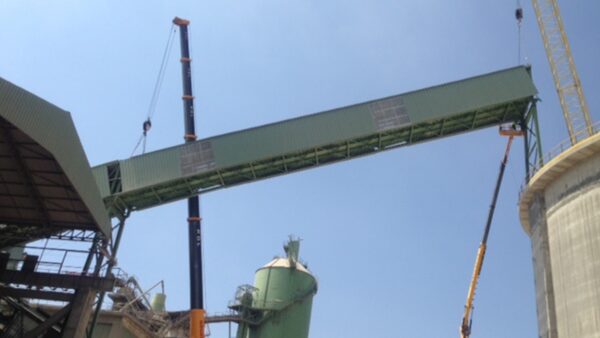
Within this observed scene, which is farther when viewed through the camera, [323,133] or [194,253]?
[194,253]

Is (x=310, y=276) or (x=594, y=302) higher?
(x=310, y=276)

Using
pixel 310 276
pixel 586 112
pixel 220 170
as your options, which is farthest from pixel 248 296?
pixel 586 112

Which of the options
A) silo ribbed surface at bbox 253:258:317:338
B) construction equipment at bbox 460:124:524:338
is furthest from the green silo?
construction equipment at bbox 460:124:524:338

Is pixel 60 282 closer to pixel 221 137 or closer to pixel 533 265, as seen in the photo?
pixel 221 137

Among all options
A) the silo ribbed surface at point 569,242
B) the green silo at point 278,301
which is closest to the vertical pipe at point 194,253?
the green silo at point 278,301

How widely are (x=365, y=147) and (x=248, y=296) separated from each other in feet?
67.4

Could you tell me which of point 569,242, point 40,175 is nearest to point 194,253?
point 40,175

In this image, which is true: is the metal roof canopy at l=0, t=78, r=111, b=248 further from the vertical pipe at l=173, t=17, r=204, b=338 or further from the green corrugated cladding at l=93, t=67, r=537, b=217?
the vertical pipe at l=173, t=17, r=204, b=338

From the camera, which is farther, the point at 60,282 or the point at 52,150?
the point at 60,282

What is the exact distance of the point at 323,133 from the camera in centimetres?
3369

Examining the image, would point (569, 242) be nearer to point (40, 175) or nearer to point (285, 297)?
point (40, 175)

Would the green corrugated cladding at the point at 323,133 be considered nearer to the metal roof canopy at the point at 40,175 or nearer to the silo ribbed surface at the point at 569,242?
the metal roof canopy at the point at 40,175

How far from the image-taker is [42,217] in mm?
30719

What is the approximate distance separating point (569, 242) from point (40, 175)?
73.2ft
